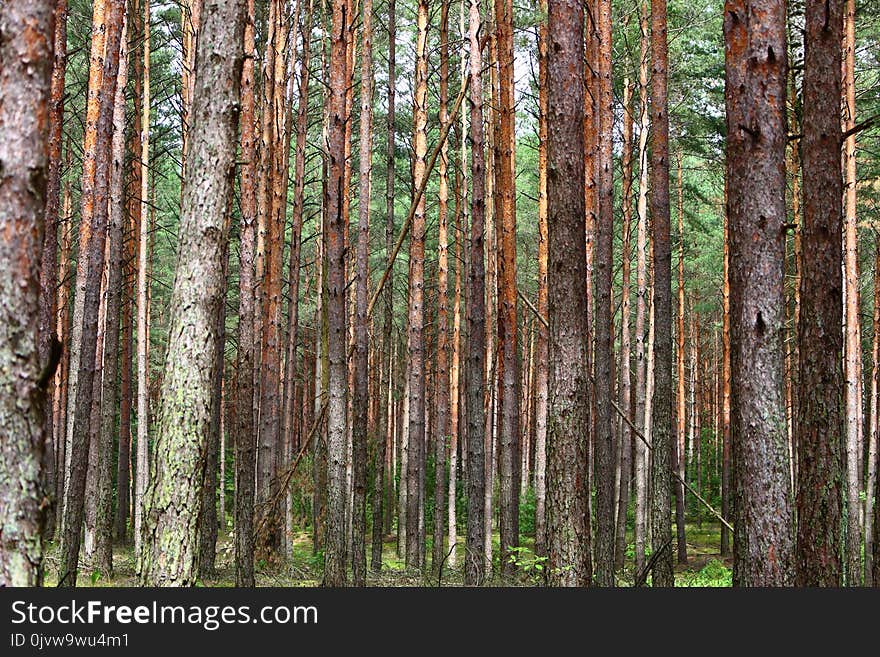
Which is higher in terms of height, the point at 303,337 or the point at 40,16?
the point at 303,337

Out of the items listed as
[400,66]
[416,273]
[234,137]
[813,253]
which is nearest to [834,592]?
[813,253]

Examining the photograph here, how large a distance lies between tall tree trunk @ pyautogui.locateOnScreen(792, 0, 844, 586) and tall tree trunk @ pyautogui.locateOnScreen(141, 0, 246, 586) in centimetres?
478

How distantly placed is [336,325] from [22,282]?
18.9 feet

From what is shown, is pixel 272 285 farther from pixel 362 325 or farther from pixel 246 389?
pixel 246 389

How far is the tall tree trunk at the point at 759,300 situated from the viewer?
219 inches

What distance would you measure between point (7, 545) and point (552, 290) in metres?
4.31

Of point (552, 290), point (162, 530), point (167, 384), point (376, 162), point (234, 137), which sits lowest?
point (162, 530)

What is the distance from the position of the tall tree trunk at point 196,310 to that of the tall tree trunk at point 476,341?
520cm

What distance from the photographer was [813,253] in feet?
23.5

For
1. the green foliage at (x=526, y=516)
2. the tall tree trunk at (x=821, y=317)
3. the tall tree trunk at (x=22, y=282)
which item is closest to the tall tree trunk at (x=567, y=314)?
the tall tree trunk at (x=821, y=317)

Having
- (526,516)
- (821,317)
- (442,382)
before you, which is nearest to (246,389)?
(442,382)

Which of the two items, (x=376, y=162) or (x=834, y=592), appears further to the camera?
(x=376, y=162)

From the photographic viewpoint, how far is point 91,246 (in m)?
10.3

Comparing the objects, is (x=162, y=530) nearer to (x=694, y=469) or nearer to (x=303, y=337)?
(x=303, y=337)
